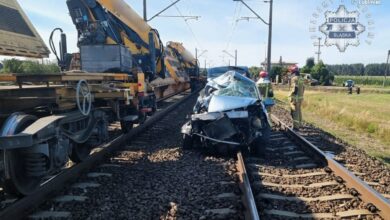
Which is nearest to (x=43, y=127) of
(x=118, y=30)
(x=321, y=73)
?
(x=118, y=30)

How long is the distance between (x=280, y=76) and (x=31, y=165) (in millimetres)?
62737

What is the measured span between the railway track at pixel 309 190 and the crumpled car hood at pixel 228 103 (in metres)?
1.13

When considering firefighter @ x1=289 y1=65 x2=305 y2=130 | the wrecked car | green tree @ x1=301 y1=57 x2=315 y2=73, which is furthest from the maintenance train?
green tree @ x1=301 y1=57 x2=315 y2=73

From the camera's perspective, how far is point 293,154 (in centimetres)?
837

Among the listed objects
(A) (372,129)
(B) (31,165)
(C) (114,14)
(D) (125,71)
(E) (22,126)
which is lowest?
(A) (372,129)

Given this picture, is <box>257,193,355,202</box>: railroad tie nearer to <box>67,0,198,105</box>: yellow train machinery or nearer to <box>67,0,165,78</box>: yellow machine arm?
<box>67,0,198,105</box>: yellow train machinery

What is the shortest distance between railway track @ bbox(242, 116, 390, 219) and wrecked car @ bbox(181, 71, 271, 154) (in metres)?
0.41

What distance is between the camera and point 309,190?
574cm

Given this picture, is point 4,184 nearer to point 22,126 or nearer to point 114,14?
point 22,126

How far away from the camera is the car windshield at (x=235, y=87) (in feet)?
28.8

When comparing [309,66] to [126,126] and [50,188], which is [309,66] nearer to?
[126,126]

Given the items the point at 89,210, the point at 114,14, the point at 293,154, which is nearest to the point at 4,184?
the point at 89,210

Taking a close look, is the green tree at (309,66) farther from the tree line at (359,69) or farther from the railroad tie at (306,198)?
the tree line at (359,69)

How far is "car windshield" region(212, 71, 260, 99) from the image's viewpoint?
8766 millimetres
